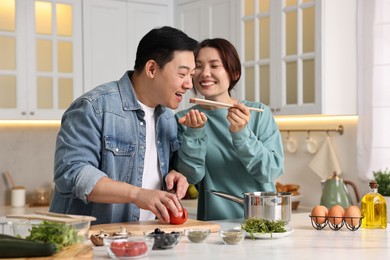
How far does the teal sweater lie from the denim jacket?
0.40ft

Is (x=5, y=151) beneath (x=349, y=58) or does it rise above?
beneath

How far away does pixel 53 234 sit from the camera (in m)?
2.01

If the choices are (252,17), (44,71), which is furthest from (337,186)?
(44,71)

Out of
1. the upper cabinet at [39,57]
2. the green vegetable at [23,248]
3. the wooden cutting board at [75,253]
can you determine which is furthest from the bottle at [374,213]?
the upper cabinet at [39,57]

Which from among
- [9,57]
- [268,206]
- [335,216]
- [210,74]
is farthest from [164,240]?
[9,57]

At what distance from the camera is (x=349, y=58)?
14.3 feet

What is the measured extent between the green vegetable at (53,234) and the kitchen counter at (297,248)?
118 mm

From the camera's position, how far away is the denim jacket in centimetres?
252

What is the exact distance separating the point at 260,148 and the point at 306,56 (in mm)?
1631

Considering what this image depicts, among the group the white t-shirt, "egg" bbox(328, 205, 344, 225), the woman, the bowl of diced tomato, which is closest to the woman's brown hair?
the woman

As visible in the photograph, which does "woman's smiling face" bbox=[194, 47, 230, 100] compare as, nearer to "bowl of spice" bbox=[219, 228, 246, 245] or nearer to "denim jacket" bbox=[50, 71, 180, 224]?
"denim jacket" bbox=[50, 71, 180, 224]

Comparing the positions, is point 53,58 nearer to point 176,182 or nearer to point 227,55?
point 227,55

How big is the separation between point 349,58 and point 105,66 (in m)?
1.78

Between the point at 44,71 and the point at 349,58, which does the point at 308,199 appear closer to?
the point at 349,58
